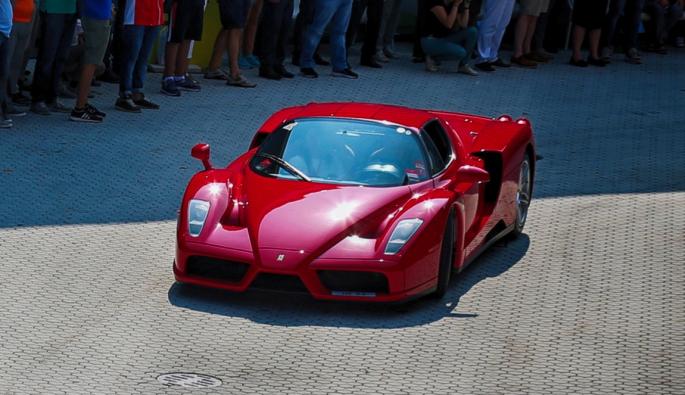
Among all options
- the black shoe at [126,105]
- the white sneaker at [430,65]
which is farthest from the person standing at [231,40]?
the white sneaker at [430,65]

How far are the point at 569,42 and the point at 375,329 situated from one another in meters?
14.3

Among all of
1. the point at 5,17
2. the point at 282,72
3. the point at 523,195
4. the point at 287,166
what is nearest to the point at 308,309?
the point at 287,166

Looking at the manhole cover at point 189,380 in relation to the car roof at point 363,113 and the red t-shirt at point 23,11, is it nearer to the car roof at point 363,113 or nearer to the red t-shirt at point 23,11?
the car roof at point 363,113

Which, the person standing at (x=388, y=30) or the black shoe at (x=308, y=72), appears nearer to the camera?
the black shoe at (x=308, y=72)

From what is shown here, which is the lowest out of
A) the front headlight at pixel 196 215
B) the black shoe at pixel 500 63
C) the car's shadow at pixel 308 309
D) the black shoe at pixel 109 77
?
the black shoe at pixel 500 63

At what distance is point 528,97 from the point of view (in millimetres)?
18328

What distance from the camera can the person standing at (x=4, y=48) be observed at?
13633 millimetres

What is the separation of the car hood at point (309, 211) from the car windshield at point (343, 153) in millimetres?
172

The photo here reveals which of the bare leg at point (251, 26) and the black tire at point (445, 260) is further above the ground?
the black tire at point (445, 260)

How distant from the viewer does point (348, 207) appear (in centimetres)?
965

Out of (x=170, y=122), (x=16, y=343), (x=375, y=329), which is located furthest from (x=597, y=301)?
(x=170, y=122)

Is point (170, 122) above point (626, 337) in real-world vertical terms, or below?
below

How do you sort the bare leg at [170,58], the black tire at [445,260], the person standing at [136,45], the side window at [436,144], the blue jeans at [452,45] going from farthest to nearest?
1. the blue jeans at [452,45]
2. the bare leg at [170,58]
3. the person standing at [136,45]
4. the side window at [436,144]
5. the black tire at [445,260]

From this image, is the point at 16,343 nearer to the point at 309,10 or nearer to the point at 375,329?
the point at 375,329
